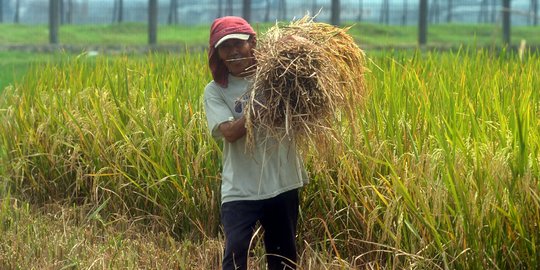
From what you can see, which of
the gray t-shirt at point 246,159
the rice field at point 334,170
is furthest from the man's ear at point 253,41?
the rice field at point 334,170

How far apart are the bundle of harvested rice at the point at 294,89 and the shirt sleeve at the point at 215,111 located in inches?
5.2

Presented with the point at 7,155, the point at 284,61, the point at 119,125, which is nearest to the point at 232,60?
the point at 284,61

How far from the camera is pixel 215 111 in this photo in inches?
165

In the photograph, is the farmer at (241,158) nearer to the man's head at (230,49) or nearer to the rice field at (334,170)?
the man's head at (230,49)

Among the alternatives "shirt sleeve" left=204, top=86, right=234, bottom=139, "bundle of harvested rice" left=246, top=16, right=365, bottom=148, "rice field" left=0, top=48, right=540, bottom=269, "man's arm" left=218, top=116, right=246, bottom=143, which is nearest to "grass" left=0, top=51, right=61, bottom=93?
"rice field" left=0, top=48, right=540, bottom=269

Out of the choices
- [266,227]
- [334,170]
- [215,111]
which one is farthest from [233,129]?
[334,170]

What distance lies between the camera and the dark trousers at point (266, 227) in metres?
4.19

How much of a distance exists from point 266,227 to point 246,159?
30cm

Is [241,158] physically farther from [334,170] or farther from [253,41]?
[334,170]

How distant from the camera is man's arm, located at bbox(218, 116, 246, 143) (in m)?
4.09

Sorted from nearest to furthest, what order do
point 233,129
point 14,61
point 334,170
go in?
1. point 233,129
2. point 334,170
3. point 14,61

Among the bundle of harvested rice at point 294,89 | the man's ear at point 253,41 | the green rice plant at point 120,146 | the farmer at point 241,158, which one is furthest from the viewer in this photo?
the green rice plant at point 120,146

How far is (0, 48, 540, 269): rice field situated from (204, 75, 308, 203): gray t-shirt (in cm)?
11

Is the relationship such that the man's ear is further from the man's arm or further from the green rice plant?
the green rice plant
